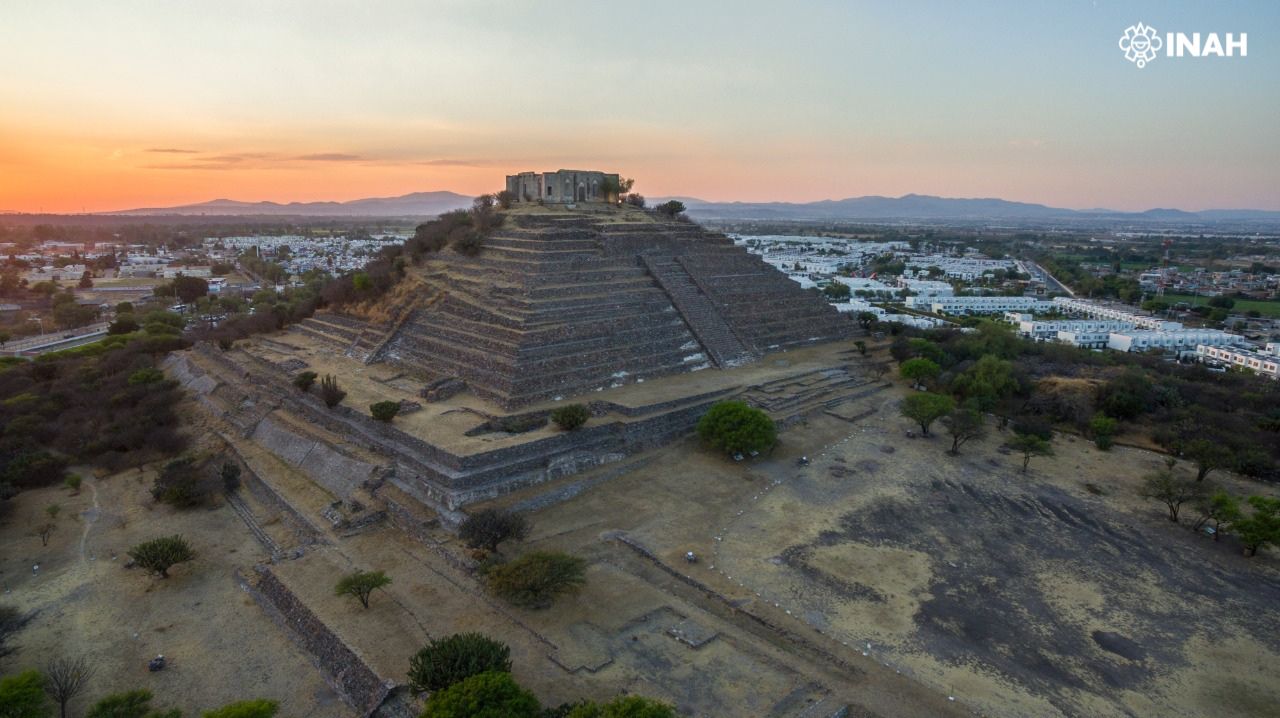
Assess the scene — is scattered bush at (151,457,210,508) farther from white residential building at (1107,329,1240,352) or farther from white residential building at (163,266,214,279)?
white residential building at (163,266,214,279)

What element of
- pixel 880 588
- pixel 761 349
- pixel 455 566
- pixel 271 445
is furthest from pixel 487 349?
pixel 880 588

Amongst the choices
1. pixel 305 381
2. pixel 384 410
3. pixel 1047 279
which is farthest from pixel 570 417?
pixel 1047 279

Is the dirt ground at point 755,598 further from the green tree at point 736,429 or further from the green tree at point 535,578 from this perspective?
the green tree at point 736,429

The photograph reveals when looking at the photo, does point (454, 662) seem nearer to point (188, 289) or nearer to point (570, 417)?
point (570, 417)

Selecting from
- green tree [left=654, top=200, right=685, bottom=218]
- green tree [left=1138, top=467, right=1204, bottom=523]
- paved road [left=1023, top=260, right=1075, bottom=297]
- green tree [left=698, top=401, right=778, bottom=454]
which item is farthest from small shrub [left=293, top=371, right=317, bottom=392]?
paved road [left=1023, top=260, right=1075, bottom=297]

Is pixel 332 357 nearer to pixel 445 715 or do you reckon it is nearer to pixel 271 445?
pixel 271 445
